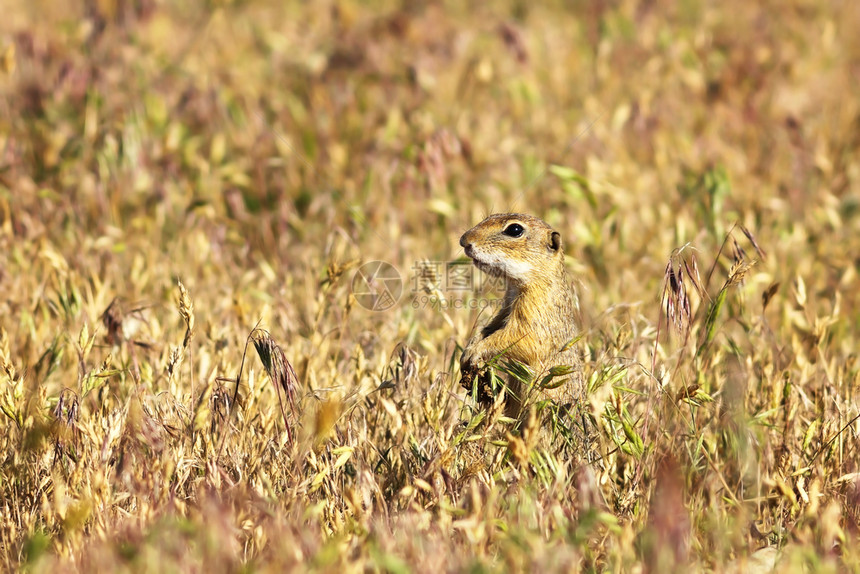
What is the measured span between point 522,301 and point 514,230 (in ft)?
0.88

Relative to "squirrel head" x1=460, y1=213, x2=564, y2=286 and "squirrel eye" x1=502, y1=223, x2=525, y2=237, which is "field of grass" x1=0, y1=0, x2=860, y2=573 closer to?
"squirrel head" x1=460, y1=213, x2=564, y2=286

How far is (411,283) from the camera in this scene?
451cm

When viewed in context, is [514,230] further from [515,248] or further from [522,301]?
[522,301]

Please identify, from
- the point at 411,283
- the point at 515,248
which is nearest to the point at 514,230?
the point at 515,248

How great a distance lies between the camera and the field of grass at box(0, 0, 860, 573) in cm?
264

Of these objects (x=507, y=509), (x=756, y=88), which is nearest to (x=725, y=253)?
(x=756, y=88)

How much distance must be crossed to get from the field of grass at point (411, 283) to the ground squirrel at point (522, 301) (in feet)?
0.36

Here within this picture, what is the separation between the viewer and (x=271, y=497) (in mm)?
2688

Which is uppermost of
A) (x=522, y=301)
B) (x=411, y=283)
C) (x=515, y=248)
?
(x=515, y=248)

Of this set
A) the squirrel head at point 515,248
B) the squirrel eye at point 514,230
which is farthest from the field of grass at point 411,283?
the squirrel eye at point 514,230

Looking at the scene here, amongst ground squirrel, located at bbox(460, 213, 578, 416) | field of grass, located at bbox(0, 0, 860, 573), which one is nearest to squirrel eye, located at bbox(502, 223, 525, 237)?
ground squirrel, located at bbox(460, 213, 578, 416)

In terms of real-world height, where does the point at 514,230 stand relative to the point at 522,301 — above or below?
above

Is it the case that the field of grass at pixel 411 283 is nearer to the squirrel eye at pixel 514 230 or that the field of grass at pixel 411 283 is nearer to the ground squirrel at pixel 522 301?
the ground squirrel at pixel 522 301

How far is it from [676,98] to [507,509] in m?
4.26
